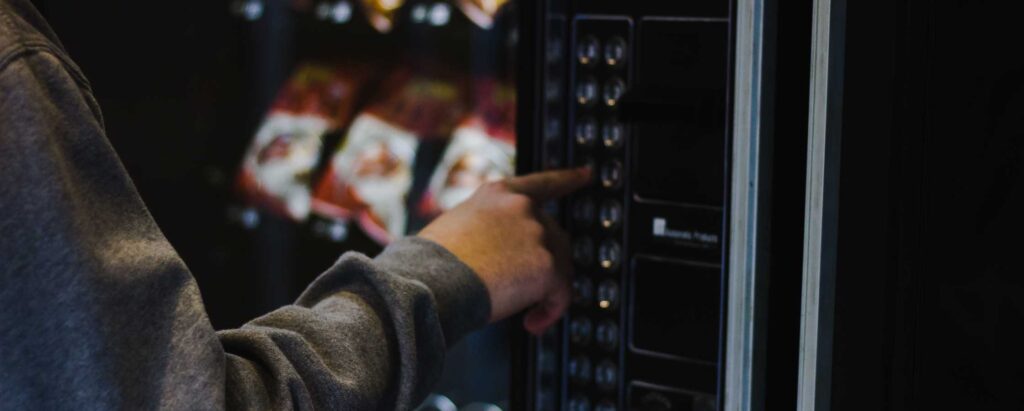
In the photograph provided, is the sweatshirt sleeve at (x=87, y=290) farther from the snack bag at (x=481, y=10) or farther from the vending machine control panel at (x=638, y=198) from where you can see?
the snack bag at (x=481, y=10)

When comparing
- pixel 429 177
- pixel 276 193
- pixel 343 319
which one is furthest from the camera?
pixel 276 193

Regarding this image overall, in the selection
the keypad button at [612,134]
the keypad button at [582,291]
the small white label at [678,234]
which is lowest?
the keypad button at [582,291]

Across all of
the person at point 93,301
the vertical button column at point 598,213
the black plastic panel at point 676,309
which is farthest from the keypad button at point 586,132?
the person at point 93,301

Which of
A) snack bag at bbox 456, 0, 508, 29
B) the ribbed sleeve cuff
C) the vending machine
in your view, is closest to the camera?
the vending machine

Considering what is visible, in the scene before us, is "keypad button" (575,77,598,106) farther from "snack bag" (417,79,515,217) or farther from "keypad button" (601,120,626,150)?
"snack bag" (417,79,515,217)

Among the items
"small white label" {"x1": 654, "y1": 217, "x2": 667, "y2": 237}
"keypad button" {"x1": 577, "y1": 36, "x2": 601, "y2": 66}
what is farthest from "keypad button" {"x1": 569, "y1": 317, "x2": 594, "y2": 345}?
"keypad button" {"x1": 577, "y1": 36, "x2": 601, "y2": 66}

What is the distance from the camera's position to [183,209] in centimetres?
179

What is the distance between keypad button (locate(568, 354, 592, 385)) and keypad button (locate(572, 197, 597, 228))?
0.12 meters

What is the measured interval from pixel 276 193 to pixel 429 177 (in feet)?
0.77

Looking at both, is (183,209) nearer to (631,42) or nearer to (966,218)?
(631,42)

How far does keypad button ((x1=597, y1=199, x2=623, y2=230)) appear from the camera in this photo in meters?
1.14

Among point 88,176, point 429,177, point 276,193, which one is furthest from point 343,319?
point 276,193

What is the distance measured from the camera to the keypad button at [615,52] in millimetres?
1111

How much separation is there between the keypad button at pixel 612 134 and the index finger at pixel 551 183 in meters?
0.03
